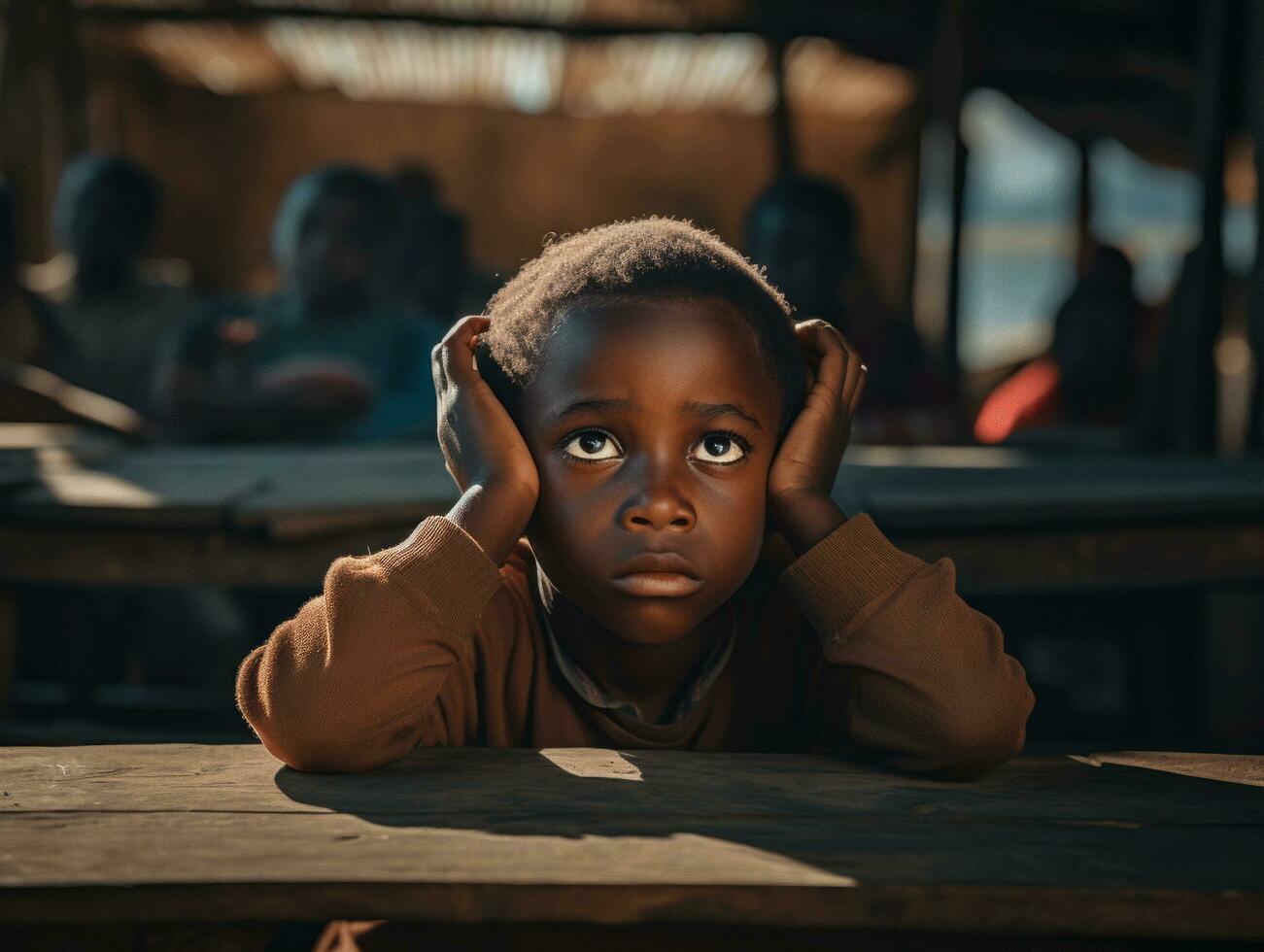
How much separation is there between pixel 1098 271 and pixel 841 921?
4.83m

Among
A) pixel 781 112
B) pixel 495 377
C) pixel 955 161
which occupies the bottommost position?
pixel 495 377

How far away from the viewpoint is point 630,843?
1.04 meters

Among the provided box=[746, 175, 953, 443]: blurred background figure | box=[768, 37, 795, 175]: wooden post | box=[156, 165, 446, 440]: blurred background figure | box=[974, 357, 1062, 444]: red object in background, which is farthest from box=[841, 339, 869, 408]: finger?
box=[768, 37, 795, 175]: wooden post

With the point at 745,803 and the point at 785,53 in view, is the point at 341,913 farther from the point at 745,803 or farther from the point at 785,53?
the point at 785,53

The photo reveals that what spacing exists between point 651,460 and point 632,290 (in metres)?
0.21

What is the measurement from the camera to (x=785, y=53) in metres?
6.63

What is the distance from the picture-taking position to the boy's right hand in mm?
1466

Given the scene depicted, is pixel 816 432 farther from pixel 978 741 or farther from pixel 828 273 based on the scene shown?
pixel 828 273

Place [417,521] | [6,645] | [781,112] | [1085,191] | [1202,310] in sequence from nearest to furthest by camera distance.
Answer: [417,521] < [6,645] < [1202,310] < [781,112] < [1085,191]

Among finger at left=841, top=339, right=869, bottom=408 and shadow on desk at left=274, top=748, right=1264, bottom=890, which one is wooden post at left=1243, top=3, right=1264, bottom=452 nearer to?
finger at left=841, top=339, right=869, bottom=408

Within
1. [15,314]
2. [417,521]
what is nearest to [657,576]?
[417,521]

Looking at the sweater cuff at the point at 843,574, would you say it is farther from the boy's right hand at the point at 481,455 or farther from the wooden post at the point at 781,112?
the wooden post at the point at 781,112

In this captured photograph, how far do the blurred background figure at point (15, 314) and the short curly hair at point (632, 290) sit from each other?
152 inches

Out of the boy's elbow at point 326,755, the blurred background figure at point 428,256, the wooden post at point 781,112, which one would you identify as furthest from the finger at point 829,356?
the wooden post at point 781,112
